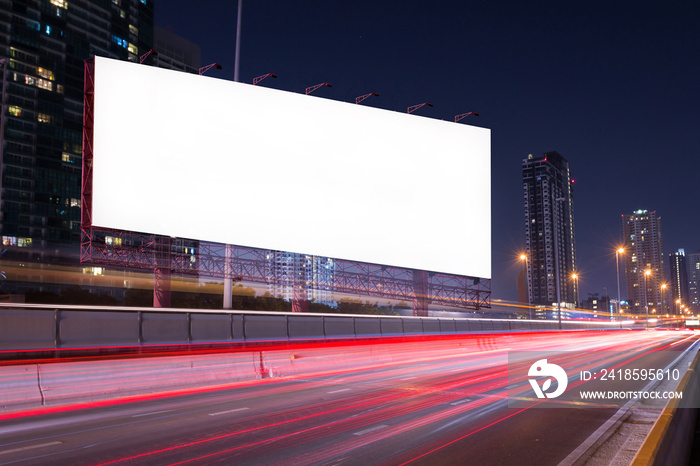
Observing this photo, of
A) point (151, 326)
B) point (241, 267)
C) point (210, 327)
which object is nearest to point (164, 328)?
point (151, 326)

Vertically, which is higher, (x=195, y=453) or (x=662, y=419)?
(x=662, y=419)

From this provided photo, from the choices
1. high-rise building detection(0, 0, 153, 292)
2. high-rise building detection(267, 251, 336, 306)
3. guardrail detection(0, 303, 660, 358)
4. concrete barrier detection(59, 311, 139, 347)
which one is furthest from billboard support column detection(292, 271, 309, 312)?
high-rise building detection(0, 0, 153, 292)

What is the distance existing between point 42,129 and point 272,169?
95.1 metres

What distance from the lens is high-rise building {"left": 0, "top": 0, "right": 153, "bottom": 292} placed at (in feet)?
346

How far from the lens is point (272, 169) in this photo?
38281mm

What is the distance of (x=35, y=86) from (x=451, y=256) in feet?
350

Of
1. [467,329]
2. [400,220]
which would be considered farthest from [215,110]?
[467,329]

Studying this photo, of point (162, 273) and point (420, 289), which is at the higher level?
point (162, 273)

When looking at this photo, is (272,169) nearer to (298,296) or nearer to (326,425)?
(298,296)

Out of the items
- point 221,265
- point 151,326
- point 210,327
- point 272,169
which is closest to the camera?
point 151,326

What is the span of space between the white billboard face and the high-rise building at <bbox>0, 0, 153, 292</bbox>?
251ft

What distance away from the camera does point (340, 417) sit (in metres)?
10.4

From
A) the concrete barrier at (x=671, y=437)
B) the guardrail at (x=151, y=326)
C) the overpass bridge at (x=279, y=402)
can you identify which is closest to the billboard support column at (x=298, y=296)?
the guardrail at (x=151, y=326)

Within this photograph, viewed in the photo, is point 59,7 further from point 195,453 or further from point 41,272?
point 195,453
